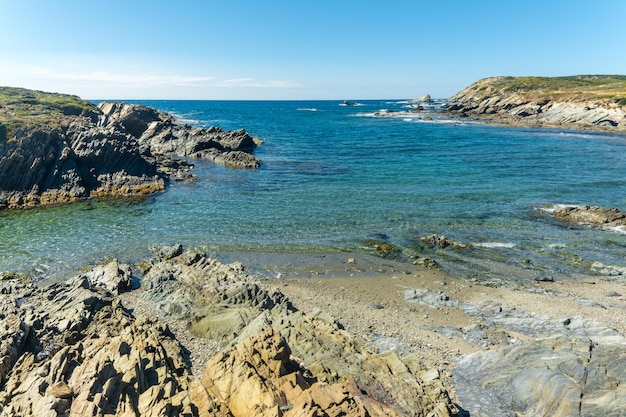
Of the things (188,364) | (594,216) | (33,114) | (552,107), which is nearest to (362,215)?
(594,216)

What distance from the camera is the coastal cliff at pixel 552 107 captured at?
11569cm

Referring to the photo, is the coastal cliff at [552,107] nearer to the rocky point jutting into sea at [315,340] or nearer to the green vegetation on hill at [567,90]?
the green vegetation on hill at [567,90]

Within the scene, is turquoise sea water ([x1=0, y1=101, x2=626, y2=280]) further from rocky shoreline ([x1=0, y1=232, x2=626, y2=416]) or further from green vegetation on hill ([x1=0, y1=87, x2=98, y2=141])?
green vegetation on hill ([x1=0, y1=87, x2=98, y2=141])

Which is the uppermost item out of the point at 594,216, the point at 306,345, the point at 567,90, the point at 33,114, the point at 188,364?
the point at 567,90

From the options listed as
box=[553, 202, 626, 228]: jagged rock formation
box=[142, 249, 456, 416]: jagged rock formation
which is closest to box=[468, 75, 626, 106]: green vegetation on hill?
box=[553, 202, 626, 228]: jagged rock formation

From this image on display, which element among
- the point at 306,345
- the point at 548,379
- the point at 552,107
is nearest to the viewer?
the point at 548,379

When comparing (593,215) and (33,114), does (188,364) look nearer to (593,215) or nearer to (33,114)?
(593,215)

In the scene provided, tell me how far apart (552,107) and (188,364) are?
156 meters

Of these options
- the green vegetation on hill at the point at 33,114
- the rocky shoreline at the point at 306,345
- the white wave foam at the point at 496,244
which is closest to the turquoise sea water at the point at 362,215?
the white wave foam at the point at 496,244

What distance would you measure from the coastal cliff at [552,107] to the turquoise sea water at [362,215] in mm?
57204

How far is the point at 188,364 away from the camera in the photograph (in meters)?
16.5

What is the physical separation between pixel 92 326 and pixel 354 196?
33.5 metres

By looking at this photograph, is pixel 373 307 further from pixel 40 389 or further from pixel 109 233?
pixel 109 233

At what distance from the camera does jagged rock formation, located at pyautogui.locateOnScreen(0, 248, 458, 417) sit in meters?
11.0
